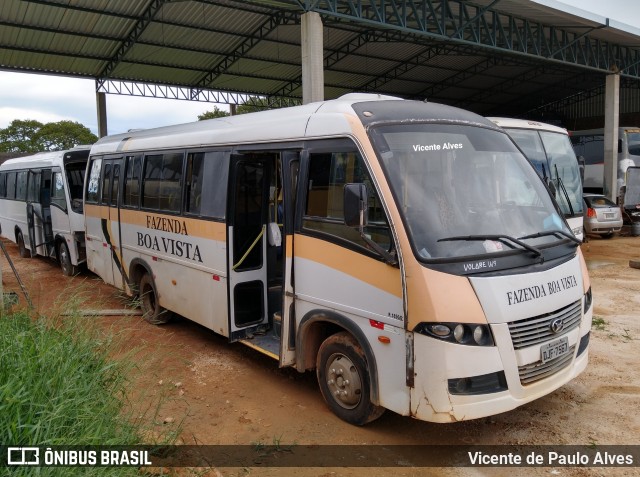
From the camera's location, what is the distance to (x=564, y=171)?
37.1 ft

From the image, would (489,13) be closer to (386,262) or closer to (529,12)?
(529,12)

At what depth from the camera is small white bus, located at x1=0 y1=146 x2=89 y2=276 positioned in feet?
37.1

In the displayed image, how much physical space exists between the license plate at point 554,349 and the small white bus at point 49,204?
9.84 meters

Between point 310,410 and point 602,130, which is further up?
point 602,130

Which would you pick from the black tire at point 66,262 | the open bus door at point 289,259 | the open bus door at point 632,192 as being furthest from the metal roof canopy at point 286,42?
the open bus door at point 289,259

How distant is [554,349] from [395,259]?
149 cm

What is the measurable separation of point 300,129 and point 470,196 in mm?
1738

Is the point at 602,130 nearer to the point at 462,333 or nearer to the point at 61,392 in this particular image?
the point at 462,333

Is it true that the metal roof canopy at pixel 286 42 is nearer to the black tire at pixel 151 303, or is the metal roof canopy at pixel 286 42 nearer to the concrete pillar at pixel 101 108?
the concrete pillar at pixel 101 108

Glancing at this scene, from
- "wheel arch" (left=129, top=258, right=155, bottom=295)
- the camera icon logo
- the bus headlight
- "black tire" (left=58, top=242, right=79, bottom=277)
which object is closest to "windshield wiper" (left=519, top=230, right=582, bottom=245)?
the bus headlight

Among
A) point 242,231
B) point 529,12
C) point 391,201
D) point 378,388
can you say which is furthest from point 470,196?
point 529,12

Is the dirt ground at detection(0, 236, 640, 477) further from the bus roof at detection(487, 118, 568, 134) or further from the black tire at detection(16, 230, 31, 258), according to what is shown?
the black tire at detection(16, 230, 31, 258)

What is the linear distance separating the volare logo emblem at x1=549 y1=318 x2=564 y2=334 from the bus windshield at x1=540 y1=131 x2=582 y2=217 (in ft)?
23.3

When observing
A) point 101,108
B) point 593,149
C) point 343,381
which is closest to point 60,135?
point 101,108
